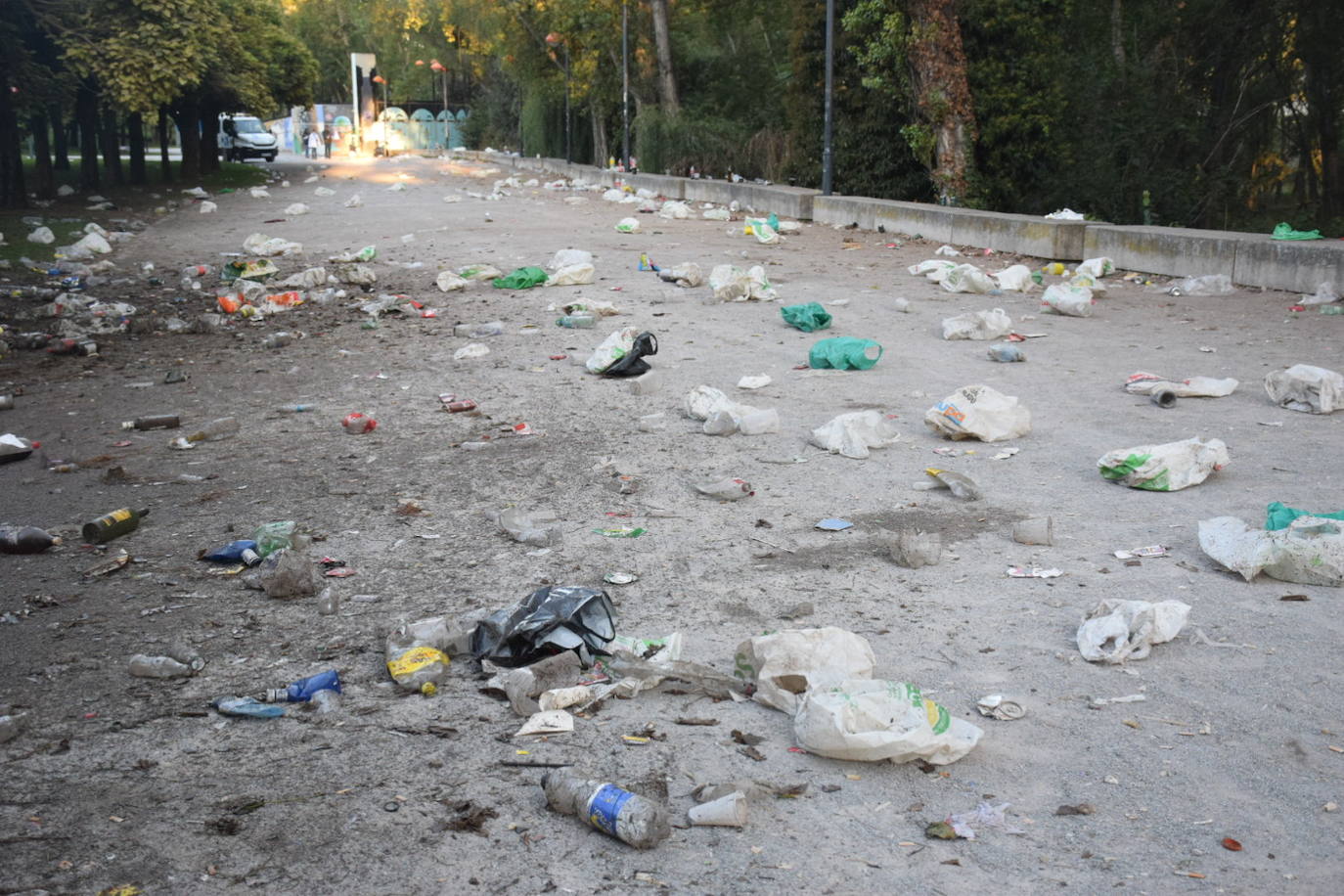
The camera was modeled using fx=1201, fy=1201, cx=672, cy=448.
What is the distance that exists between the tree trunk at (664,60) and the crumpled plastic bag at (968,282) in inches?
774

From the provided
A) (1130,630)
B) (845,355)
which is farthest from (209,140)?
(1130,630)

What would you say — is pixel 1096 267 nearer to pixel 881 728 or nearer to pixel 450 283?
pixel 450 283

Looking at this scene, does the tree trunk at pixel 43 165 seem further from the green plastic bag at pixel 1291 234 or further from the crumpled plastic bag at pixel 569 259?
the green plastic bag at pixel 1291 234

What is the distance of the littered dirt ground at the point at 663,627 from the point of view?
2410mm

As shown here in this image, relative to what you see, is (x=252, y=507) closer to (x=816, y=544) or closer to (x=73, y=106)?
(x=816, y=544)

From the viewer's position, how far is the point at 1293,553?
3744 mm

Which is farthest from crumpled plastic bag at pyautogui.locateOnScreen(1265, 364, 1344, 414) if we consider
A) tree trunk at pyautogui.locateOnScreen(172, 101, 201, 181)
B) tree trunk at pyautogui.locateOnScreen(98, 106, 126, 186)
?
tree trunk at pyautogui.locateOnScreen(172, 101, 201, 181)

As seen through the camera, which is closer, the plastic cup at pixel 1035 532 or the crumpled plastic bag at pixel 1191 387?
the plastic cup at pixel 1035 532

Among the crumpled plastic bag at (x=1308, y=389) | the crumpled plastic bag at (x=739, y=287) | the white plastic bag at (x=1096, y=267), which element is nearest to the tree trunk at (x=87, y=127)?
the crumpled plastic bag at (x=739, y=287)

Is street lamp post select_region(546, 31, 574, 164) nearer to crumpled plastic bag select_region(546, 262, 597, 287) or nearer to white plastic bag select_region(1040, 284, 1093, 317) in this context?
crumpled plastic bag select_region(546, 262, 597, 287)

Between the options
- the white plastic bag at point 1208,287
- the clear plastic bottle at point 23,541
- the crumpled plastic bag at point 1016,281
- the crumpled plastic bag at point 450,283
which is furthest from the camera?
the crumpled plastic bag at point 450,283

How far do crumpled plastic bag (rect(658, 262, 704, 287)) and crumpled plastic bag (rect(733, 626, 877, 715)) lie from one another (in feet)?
26.0

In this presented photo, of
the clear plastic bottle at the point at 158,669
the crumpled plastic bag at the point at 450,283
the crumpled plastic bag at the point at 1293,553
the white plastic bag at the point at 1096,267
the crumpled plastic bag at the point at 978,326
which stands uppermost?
the white plastic bag at the point at 1096,267

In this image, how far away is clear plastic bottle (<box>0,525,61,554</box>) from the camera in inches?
173
